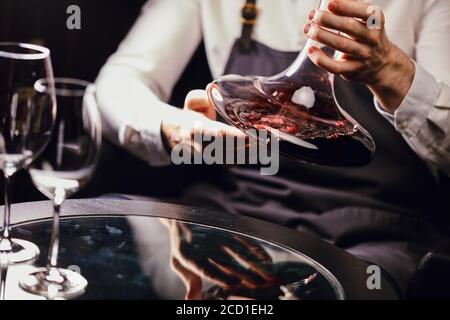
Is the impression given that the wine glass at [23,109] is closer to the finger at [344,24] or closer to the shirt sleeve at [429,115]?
the finger at [344,24]

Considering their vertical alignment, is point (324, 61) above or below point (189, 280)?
above

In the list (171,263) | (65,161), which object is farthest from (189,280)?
(65,161)

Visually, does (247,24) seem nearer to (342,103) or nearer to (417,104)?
(342,103)

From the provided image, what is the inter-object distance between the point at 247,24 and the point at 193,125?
473 millimetres

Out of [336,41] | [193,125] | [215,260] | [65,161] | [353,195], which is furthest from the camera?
[353,195]

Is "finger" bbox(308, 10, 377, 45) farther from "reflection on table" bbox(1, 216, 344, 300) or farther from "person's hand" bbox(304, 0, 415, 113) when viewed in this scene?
"reflection on table" bbox(1, 216, 344, 300)

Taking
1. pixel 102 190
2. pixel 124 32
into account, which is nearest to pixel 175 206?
pixel 102 190

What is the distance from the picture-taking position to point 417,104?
42.0 inches

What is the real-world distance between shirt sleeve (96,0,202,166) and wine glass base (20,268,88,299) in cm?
61

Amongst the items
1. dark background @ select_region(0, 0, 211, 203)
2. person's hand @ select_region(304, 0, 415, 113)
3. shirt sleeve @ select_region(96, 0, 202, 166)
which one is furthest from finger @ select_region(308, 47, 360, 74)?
dark background @ select_region(0, 0, 211, 203)

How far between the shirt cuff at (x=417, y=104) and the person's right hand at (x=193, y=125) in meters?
0.30

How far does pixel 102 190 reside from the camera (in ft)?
4.17
